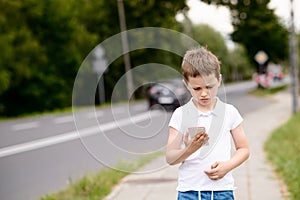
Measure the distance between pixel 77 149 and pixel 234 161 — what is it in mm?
10751

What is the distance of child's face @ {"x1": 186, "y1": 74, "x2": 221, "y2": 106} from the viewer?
287cm

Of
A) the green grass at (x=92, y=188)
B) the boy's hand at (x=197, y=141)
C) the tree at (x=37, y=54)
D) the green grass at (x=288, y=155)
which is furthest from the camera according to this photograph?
the tree at (x=37, y=54)

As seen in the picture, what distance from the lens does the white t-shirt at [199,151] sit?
118 inches

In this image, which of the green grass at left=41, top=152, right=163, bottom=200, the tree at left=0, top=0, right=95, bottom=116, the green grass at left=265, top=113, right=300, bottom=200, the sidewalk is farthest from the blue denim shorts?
the tree at left=0, top=0, right=95, bottom=116

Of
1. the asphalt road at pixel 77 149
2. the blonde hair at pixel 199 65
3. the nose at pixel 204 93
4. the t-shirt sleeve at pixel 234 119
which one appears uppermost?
the blonde hair at pixel 199 65

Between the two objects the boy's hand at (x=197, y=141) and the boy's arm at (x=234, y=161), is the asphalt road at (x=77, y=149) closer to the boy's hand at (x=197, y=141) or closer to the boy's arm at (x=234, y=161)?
the boy's arm at (x=234, y=161)

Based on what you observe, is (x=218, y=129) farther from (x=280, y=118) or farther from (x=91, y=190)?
(x=280, y=118)

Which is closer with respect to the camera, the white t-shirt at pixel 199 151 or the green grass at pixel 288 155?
the white t-shirt at pixel 199 151

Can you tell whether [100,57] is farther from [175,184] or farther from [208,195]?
[208,195]

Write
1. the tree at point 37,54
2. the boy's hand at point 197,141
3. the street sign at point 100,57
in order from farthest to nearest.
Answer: the tree at point 37,54
the street sign at point 100,57
the boy's hand at point 197,141

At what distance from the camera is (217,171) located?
9.64ft

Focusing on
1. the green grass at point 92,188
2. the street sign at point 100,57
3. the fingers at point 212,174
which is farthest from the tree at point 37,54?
the fingers at point 212,174

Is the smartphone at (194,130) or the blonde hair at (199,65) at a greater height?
the blonde hair at (199,65)

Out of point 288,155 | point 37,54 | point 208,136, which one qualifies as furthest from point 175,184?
point 37,54
